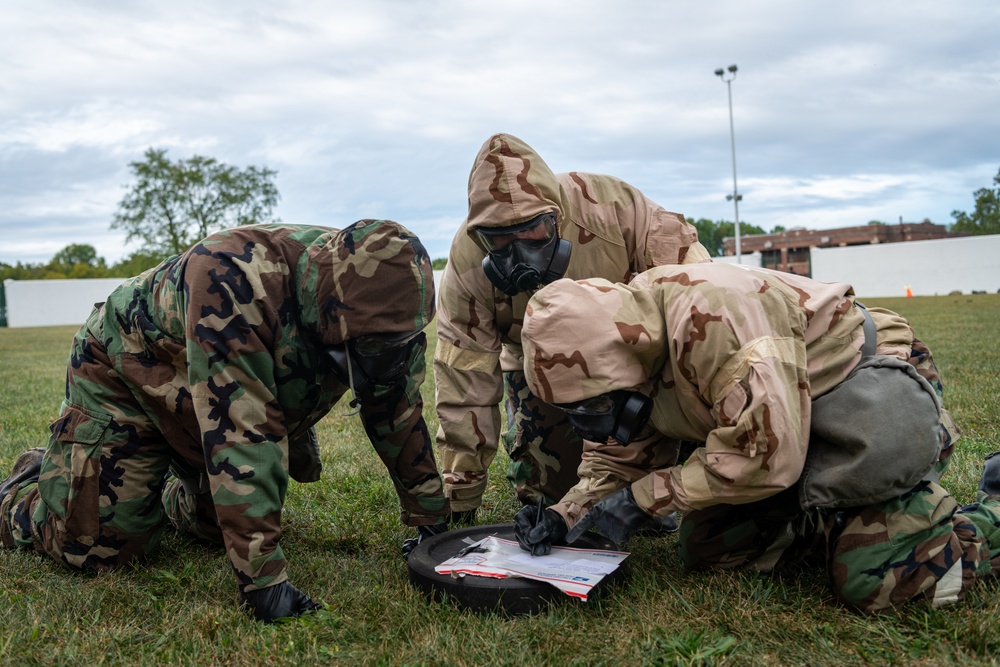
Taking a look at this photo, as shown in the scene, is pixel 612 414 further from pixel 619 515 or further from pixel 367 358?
pixel 367 358

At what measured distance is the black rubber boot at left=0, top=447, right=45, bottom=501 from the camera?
421 centimetres

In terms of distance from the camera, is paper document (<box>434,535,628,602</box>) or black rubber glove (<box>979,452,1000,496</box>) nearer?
paper document (<box>434,535,628,602</box>)

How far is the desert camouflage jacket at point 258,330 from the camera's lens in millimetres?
3025

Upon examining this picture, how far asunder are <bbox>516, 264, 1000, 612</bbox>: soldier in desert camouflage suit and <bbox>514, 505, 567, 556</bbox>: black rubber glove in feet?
0.31

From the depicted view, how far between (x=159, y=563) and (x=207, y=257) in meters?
1.52

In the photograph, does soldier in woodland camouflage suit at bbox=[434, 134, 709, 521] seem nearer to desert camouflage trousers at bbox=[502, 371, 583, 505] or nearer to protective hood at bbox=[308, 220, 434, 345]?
desert camouflage trousers at bbox=[502, 371, 583, 505]

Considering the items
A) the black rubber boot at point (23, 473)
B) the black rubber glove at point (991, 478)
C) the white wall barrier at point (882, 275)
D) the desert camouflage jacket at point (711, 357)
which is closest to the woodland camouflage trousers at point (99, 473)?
the black rubber boot at point (23, 473)

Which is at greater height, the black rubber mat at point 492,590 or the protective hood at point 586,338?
Answer: the protective hood at point 586,338

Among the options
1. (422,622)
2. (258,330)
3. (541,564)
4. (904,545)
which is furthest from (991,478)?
(258,330)

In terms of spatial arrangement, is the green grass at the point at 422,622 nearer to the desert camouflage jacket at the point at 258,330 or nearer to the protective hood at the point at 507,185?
the desert camouflage jacket at the point at 258,330

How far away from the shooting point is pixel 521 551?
3.40 metres

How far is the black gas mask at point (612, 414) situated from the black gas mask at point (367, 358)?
0.73 m

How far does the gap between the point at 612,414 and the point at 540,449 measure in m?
1.56

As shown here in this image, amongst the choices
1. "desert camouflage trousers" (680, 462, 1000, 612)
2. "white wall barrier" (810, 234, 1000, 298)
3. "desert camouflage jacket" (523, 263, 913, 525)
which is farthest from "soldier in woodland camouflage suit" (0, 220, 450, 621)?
"white wall barrier" (810, 234, 1000, 298)
